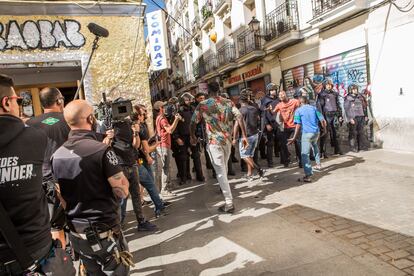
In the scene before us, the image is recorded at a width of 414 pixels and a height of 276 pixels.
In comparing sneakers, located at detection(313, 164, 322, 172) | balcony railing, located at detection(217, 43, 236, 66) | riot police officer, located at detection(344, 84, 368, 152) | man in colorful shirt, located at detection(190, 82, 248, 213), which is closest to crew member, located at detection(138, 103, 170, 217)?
man in colorful shirt, located at detection(190, 82, 248, 213)

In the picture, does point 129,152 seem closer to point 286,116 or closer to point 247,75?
point 286,116

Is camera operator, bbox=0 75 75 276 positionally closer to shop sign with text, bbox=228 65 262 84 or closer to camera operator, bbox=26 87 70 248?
camera operator, bbox=26 87 70 248

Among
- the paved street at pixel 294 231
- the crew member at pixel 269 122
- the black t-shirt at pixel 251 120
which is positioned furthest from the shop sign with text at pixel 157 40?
the paved street at pixel 294 231

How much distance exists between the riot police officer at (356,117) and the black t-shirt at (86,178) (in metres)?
7.71

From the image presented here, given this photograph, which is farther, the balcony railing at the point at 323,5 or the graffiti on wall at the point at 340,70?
the balcony railing at the point at 323,5

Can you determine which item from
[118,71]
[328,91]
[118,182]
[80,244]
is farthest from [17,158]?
[328,91]

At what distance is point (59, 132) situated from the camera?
3.64m

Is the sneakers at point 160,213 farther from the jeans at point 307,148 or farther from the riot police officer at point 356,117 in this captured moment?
the riot police officer at point 356,117

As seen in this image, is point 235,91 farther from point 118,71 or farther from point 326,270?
point 326,270

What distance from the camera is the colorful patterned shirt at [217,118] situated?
526 centimetres

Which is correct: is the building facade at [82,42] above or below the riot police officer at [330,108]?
above

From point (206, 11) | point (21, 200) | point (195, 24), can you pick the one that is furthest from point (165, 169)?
point (195, 24)

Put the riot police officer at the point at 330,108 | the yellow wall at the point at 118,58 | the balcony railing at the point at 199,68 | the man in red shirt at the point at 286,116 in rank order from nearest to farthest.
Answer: the yellow wall at the point at 118,58 < the man in red shirt at the point at 286,116 < the riot police officer at the point at 330,108 < the balcony railing at the point at 199,68

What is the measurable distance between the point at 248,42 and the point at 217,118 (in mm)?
12810
